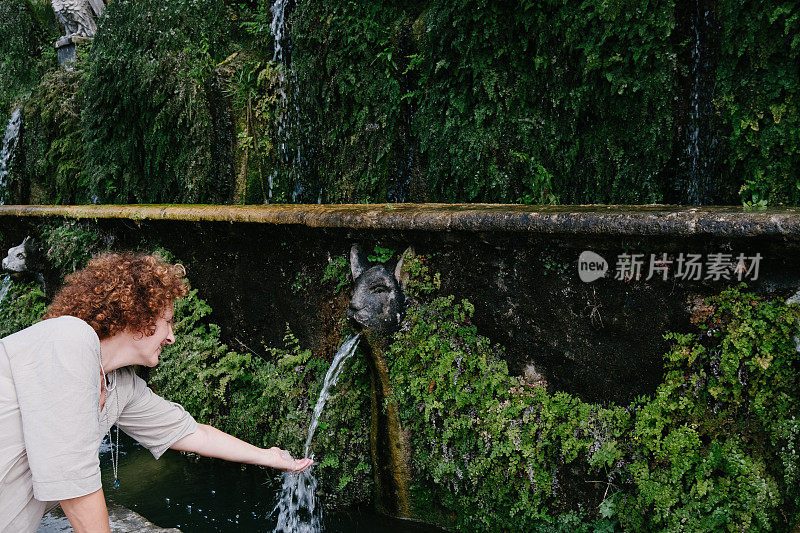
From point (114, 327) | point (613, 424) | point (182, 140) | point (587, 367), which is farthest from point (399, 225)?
point (182, 140)

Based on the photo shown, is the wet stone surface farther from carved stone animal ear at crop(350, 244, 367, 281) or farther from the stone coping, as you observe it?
the stone coping

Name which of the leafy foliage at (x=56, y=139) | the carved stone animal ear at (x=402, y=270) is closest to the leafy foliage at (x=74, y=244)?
the leafy foliage at (x=56, y=139)

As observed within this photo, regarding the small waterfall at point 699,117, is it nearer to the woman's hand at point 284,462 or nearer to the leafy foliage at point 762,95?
the leafy foliage at point 762,95

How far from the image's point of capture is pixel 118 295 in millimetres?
2045

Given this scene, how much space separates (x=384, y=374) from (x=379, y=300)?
0.49 metres

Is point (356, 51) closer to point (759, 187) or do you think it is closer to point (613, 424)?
point (759, 187)

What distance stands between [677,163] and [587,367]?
2.03 m

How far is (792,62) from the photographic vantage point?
3.63 meters

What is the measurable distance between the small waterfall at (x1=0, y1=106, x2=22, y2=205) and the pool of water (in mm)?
7990

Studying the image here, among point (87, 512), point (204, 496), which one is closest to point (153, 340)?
point (87, 512)

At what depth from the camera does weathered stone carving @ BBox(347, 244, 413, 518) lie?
12.1ft

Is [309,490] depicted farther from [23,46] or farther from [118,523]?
[23,46]

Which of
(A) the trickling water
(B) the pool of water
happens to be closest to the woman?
(B) the pool of water

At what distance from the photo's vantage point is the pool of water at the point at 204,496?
3912mm
